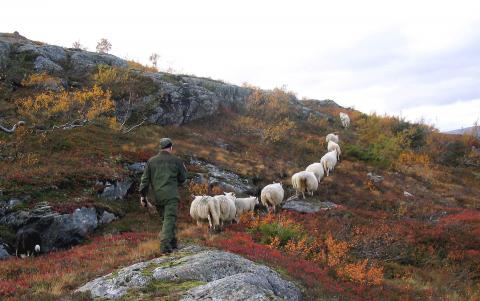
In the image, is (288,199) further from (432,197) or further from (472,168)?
(472,168)

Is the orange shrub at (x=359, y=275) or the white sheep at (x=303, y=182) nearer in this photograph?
the orange shrub at (x=359, y=275)

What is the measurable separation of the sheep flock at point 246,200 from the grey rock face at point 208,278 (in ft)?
15.5

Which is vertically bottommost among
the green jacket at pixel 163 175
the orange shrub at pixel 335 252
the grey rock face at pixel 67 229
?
the grey rock face at pixel 67 229

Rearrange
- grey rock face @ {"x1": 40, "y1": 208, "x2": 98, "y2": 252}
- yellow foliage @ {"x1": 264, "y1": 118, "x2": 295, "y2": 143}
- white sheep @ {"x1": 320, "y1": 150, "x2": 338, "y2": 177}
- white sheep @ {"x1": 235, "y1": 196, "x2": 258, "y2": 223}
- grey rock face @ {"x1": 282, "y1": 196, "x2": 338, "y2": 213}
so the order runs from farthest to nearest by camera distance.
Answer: yellow foliage @ {"x1": 264, "y1": 118, "x2": 295, "y2": 143} → white sheep @ {"x1": 320, "y1": 150, "x2": 338, "y2": 177} → grey rock face @ {"x1": 282, "y1": 196, "x2": 338, "y2": 213} → white sheep @ {"x1": 235, "y1": 196, "x2": 258, "y2": 223} → grey rock face @ {"x1": 40, "y1": 208, "x2": 98, "y2": 252}

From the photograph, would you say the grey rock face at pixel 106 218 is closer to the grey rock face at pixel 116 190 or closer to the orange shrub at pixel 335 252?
the grey rock face at pixel 116 190

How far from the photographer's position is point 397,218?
58.1 feet

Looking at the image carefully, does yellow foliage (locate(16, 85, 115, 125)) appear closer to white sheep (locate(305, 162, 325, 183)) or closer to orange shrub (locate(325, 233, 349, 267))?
white sheep (locate(305, 162, 325, 183))

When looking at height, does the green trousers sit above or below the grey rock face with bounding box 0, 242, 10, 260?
above

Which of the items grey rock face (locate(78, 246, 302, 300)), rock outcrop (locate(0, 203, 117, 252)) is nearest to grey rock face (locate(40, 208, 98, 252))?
rock outcrop (locate(0, 203, 117, 252))

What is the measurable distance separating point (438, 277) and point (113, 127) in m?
16.4

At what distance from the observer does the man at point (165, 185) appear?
28.7 feet

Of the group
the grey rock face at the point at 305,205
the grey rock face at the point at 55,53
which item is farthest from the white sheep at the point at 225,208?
the grey rock face at the point at 55,53

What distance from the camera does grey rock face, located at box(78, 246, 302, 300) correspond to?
6.25 metres

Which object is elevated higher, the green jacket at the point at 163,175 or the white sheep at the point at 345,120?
the white sheep at the point at 345,120
